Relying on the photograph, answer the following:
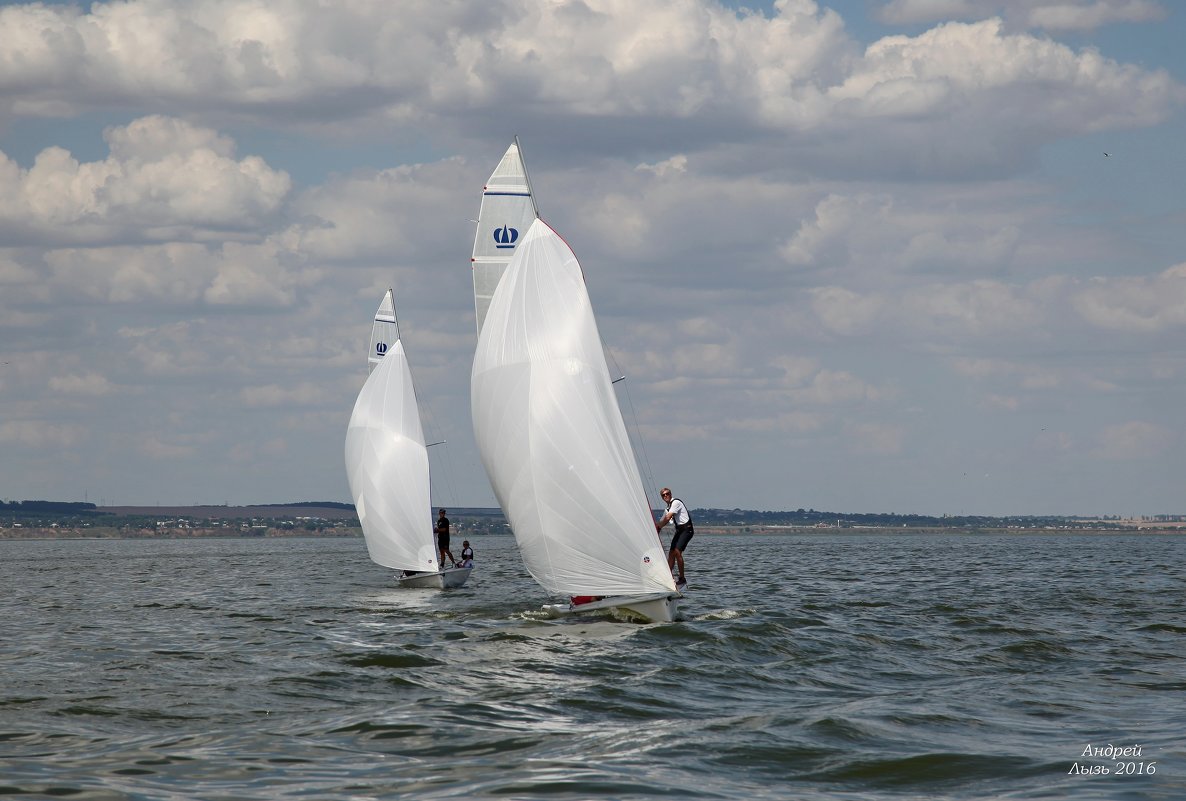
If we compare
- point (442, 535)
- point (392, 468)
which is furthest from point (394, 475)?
point (442, 535)

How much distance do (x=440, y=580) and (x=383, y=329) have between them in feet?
36.5

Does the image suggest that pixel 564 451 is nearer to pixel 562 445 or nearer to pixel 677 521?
pixel 562 445

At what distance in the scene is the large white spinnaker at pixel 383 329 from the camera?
48.5 metres

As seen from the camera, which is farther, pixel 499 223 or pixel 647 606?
pixel 499 223

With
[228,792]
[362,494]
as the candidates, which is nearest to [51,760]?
[228,792]

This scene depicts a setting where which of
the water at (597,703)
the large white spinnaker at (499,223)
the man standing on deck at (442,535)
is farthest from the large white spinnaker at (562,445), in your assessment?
the man standing on deck at (442,535)

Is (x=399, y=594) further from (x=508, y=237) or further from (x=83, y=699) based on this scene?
(x=83, y=699)

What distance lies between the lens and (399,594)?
39594 mm

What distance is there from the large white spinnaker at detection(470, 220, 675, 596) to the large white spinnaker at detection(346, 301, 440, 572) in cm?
1692

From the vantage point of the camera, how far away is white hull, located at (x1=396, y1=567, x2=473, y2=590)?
137 ft

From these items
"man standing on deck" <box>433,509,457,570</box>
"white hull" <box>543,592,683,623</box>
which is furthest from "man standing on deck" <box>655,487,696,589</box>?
"man standing on deck" <box>433,509,457,570</box>

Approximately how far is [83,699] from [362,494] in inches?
1043

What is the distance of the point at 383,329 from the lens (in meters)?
48.8

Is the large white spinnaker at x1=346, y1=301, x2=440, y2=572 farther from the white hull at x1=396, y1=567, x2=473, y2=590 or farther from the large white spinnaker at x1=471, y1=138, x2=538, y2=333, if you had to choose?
the large white spinnaker at x1=471, y1=138, x2=538, y2=333
